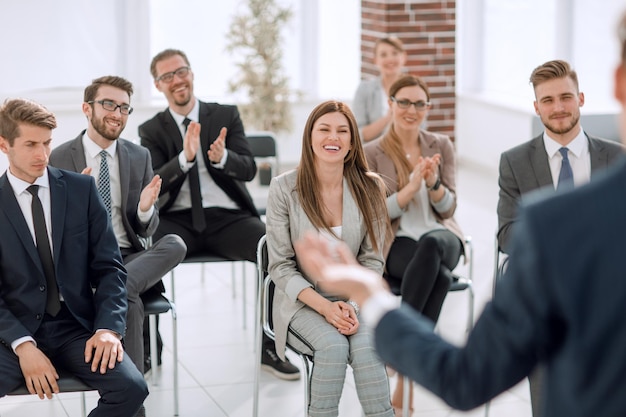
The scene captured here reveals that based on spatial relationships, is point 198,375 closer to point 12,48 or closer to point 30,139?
point 30,139

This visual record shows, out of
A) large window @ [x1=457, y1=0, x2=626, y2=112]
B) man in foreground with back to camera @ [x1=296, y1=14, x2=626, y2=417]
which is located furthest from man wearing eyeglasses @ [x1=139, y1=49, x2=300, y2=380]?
large window @ [x1=457, y1=0, x2=626, y2=112]

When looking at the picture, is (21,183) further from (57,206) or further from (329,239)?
(329,239)

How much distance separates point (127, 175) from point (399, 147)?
3.94ft

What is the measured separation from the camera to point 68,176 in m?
3.13

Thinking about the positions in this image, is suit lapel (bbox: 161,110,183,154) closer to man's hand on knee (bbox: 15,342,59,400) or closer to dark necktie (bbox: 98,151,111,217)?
dark necktie (bbox: 98,151,111,217)

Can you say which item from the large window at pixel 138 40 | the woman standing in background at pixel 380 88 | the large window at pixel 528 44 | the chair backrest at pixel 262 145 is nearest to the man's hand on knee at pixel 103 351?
the chair backrest at pixel 262 145

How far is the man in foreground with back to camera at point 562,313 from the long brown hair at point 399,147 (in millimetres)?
2873

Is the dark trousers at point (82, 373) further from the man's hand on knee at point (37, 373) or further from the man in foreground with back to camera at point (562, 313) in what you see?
the man in foreground with back to camera at point (562, 313)

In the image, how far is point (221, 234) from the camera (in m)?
4.24

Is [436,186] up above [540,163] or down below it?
below

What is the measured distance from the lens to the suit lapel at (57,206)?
303 centimetres

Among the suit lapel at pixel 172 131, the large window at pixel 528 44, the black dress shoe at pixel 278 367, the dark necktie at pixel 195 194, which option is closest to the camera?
the black dress shoe at pixel 278 367

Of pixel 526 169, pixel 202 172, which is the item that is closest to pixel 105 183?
pixel 202 172

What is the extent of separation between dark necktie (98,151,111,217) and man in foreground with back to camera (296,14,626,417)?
8.94 ft
